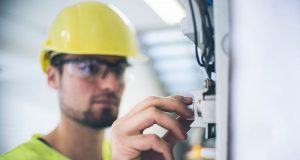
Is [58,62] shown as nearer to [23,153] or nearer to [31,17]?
[23,153]

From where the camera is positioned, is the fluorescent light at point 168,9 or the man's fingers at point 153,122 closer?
the man's fingers at point 153,122

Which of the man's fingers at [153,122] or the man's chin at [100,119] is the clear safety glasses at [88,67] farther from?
the man's fingers at [153,122]

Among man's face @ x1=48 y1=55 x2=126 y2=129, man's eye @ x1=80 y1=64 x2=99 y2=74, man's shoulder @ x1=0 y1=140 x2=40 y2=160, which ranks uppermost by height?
man's eye @ x1=80 y1=64 x2=99 y2=74

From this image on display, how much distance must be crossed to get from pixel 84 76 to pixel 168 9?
0.72 metres

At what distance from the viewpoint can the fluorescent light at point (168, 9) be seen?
1986mm

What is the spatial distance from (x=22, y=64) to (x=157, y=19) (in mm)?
952

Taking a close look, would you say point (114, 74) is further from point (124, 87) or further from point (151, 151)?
point (151, 151)

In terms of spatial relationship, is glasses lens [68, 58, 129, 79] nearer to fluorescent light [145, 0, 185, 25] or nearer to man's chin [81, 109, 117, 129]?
man's chin [81, 109, 117, 129]

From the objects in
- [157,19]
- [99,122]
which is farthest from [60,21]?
[157,19]

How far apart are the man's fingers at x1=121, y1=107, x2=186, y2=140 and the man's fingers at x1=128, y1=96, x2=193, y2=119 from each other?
14 millimetres

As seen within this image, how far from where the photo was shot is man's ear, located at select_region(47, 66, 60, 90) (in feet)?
5.83

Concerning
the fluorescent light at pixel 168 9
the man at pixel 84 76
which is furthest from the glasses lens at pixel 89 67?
the fluorescent light at pixel 168 9

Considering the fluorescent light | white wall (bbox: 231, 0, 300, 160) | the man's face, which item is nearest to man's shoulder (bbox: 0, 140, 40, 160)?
the man's face

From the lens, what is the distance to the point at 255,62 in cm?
50
